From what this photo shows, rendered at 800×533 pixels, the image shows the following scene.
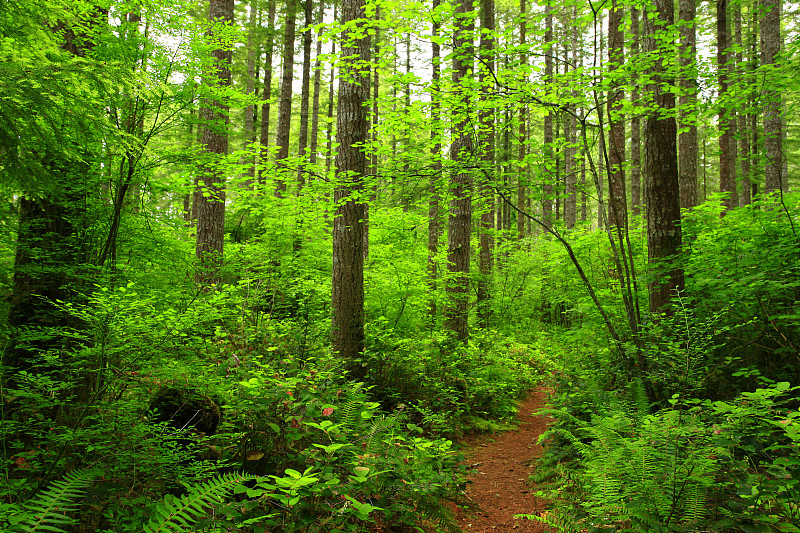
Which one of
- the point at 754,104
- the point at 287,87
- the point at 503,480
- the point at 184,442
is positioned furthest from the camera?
the point at 287,87

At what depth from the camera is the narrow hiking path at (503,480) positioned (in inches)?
157

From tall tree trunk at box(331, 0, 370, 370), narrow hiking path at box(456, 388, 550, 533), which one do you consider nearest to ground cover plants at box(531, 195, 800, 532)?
narrow hiking path at box(456, 388, 550, 533)

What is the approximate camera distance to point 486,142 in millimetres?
6184

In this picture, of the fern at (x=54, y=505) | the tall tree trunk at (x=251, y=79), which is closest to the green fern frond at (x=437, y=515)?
the fern at (x=54, y=505)

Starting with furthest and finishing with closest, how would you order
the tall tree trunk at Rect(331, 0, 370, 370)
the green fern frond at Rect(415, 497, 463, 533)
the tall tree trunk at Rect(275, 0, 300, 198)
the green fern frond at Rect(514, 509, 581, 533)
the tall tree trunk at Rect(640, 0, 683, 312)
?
the tall tree trunk at Rect(275, 0, 300, 198), the tall tree trunk at Rect(331, 0, 370, 370), the tall tree trunk at Rect(640, 0, 683, 312), the green fern frond at Rect(415, 497, 463, 533), the green fern frond at Rect(514, 509, 581, 533)

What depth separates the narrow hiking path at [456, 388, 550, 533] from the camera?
3.99 meters

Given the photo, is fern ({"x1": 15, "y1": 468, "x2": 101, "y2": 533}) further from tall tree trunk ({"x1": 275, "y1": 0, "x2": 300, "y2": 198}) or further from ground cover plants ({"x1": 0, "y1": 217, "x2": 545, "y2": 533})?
tall tree trunk ({"x1": 275, "y1": 0, "x2": 300, "y2": 198})

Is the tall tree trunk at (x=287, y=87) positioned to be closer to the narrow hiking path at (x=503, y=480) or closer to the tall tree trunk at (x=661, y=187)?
the narrow hiking path at (x=503, y=480)

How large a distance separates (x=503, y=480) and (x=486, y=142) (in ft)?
15.3

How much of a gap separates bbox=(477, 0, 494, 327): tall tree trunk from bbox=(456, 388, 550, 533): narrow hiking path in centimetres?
358

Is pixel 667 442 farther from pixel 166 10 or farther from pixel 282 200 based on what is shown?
pixel 282 200

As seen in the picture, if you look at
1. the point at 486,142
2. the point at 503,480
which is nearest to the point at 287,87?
the point at 486,142

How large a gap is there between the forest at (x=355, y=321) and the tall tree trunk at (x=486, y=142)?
0.33 feet

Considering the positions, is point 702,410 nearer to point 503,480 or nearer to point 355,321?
point 503,480
